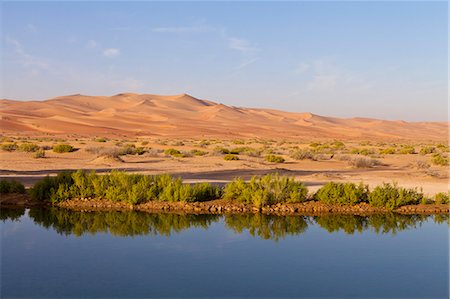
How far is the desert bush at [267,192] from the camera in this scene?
14766 millimetres

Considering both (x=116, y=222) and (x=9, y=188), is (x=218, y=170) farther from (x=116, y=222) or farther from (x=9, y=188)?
(x=116, y=222)

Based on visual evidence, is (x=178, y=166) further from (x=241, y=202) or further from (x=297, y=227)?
(x=297, y=227)

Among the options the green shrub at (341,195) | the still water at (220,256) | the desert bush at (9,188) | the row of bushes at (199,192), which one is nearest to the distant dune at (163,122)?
the desert bush at (9,188)

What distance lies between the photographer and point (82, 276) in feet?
27.6

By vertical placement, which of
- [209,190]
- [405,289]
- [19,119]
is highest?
[19,119]

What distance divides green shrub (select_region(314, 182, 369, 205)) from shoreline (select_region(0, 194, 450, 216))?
18 centimetres

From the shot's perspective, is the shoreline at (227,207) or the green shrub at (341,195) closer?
the shoreline at (227,207)

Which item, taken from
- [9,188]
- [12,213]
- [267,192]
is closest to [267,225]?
[267,192]

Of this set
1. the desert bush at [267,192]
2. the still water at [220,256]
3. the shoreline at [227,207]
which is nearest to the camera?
the still water at [220,256]

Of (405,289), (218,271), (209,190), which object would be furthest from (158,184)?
(405,289)

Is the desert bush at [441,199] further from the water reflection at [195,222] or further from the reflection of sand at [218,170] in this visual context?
the reflection of sand at [218,170]

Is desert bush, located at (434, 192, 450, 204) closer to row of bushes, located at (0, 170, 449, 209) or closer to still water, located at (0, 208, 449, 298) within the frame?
row of bushes, located at (0, 170, 449, 209)

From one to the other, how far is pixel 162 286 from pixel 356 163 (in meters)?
22.6

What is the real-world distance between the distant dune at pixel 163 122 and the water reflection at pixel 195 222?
7088 centimetres
